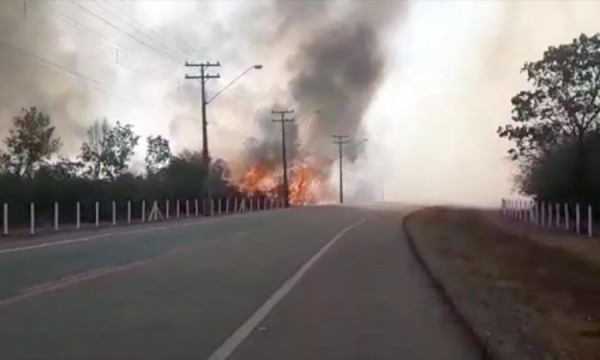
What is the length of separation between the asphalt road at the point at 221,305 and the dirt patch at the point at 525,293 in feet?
1.70

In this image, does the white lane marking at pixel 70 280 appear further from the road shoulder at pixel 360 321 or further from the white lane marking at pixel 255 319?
the road shoulder at pixel 360 321

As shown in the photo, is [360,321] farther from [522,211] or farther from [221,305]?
[522,211]

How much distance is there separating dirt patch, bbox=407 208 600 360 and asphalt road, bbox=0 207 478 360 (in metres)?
0.52

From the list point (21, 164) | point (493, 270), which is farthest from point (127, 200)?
point (493, 270)

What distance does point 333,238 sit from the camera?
3450 centimetres

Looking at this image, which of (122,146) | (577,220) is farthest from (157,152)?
(577,220)

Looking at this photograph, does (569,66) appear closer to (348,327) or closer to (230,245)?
(230,245)

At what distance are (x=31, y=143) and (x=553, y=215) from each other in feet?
108

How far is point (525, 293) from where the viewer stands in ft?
61.0

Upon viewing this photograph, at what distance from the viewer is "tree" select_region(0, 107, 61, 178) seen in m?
67.9

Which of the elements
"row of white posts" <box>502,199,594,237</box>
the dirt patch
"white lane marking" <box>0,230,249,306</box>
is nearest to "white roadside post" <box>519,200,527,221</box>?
"row of white posts" <box>502,199,594,237</box>

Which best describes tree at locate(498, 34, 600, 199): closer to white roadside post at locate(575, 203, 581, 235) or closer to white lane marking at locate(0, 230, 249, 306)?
white roadside post at locate(575, 203, 581, 235)

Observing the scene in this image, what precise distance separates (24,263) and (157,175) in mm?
52909

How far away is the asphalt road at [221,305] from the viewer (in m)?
11.4
